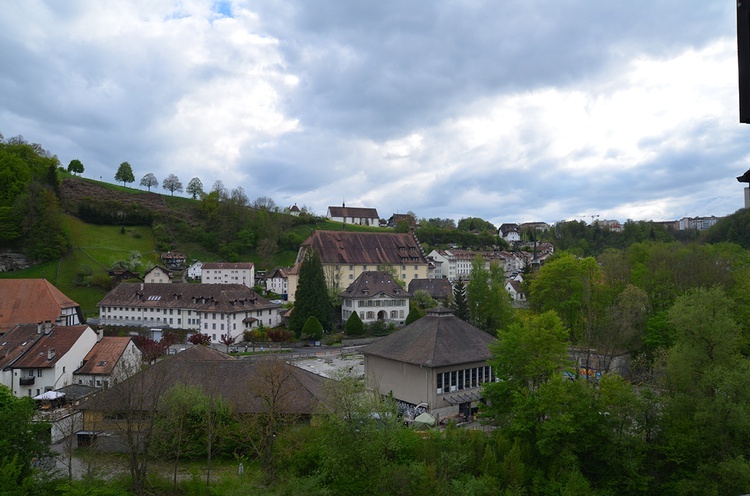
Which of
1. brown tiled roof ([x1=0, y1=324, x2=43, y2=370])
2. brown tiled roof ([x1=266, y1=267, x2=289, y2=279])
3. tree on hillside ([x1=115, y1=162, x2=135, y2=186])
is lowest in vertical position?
brown tiled roof ([x1=0, y1=324, x2=43, y2=370])

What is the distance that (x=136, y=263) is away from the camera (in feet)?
245

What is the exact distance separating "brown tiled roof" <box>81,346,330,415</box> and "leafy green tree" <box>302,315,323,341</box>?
24.3 metres

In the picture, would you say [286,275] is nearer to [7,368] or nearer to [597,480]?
[7,368]

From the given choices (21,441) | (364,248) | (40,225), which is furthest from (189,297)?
(21,441)

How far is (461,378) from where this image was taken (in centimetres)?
2750

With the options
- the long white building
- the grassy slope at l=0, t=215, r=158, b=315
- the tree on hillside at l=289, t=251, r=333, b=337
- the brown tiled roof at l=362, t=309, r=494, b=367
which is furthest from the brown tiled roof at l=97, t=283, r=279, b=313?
the brown tiled roof at l=362, t=309, r=494, b=367

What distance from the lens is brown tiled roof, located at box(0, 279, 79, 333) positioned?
4494 centimetres

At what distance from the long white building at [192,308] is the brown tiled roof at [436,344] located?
24718 millimetres

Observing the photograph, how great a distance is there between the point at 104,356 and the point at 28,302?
18.8 meters

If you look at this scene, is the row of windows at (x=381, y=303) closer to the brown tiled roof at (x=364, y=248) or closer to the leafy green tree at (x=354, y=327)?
the leafy green tree at (x=354, y=327)

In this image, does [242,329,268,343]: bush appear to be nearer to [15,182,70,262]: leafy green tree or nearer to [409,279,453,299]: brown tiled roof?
[409,279,453,299]: brown tiled roof

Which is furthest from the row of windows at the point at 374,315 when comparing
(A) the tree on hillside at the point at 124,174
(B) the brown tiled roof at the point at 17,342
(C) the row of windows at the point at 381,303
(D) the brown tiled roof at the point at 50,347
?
(A) the tree on hillside at the point at 124,174

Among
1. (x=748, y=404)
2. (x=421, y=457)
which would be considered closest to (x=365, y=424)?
(x=421, y=457)

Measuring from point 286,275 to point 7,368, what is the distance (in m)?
42.9
